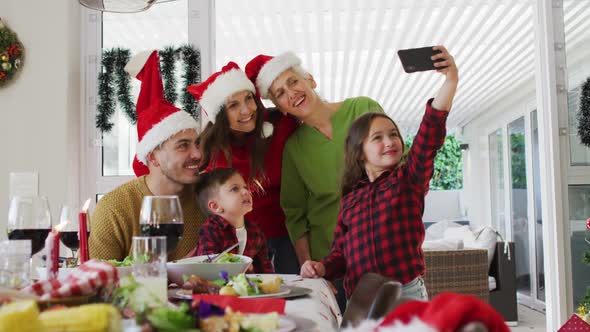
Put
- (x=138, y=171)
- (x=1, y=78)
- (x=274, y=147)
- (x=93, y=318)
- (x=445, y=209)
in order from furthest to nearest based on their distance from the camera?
(x=445, y=209)
(x=1, y=78)
(x=138, y=171)
(x=274, y=147)
(x=93, y=318)

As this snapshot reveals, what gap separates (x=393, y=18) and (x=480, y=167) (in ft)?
23.0

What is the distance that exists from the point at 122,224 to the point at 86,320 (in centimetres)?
173

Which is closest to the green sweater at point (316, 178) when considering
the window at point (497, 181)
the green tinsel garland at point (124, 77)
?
the green tinsel garland at point (124, 77)

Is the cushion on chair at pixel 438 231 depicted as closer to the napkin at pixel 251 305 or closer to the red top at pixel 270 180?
the red top at pixel 270 180

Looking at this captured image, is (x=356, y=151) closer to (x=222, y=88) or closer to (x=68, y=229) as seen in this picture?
(x=222, y=88)

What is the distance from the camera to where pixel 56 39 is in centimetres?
354

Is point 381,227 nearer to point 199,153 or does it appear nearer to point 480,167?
point 199,153

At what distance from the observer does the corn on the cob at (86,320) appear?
56 centimetres

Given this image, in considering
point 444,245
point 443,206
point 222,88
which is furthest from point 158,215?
point 443,206

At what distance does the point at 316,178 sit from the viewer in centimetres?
255

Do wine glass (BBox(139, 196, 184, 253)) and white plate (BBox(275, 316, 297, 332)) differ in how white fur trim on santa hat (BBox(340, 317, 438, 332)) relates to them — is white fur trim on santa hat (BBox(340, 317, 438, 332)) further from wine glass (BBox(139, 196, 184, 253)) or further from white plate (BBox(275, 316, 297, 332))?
wine glass (BBox(139, 196, 184, 253))

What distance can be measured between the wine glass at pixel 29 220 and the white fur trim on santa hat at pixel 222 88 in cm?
125

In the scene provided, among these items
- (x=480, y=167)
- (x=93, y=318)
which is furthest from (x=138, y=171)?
(x=480, y=167)

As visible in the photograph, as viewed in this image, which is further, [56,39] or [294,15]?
[294,15]
